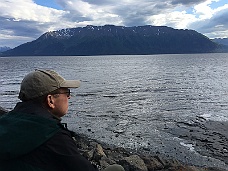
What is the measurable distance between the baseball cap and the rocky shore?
8109 mm

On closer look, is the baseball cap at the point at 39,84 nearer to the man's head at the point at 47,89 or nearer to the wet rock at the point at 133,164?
the man's head at the point at 47,89

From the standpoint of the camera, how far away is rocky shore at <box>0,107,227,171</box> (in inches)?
449

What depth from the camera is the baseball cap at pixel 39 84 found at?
10.8 ft

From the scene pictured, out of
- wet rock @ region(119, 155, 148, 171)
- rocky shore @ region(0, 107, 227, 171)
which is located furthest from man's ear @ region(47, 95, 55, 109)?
wet rock @ region(119, 155, 148, 171)

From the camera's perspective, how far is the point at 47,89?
10.9ft

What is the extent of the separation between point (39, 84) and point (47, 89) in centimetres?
11

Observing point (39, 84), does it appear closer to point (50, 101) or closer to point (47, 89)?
point (47, 89)

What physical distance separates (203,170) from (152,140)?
648 centimetres

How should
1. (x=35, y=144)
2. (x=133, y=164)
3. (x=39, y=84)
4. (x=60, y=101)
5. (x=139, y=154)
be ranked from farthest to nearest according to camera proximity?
(x=139, y=154) → (x=133, y=164) → (x=60, y=101) → (x=39, y=84) → (x=35, y=144)

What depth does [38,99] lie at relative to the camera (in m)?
3.30

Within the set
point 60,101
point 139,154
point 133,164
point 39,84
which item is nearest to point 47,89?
point 39,84

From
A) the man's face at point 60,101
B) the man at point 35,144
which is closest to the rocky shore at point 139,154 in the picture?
the man's face at point 60,101

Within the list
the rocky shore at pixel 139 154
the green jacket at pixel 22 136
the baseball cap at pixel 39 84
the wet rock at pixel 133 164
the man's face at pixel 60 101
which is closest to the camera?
the green jacket at pixel 22 136

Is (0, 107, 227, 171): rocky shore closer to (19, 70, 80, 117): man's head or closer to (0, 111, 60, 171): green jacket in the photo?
(19, 70, 80, 117): man's head
